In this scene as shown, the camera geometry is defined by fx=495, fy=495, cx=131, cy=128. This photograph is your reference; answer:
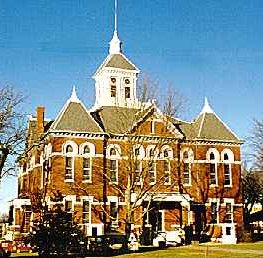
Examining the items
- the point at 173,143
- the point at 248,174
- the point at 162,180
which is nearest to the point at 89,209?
the point at 162,180

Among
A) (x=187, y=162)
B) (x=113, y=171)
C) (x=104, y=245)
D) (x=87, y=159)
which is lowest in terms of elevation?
(x=104, y=245)

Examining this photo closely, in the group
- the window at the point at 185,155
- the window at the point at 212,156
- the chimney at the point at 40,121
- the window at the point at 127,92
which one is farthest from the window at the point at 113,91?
the window at the point at 212,156

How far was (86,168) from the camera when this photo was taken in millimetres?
44969

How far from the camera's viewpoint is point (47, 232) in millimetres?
29438

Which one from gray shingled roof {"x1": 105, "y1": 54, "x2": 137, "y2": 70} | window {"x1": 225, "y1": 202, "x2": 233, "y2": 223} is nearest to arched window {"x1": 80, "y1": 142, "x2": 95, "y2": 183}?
gray shingled roof {"x1": 105, "y1": 54, "x2": 137, "y2": 70}

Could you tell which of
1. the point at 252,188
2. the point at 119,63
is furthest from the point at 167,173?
the point at 252,188

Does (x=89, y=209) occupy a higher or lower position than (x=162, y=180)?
lower

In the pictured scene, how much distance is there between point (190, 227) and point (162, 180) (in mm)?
5091

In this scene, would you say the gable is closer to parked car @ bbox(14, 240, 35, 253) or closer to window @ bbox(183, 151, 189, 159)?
window @ bbox(183, 151, 189, 159)

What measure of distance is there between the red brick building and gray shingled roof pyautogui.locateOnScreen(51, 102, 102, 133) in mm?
93

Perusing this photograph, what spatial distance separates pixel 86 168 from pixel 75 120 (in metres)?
4.60

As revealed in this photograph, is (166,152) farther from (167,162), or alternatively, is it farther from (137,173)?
(137,173)

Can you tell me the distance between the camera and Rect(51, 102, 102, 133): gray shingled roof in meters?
44.9

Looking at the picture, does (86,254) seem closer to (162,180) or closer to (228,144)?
(162,180)
